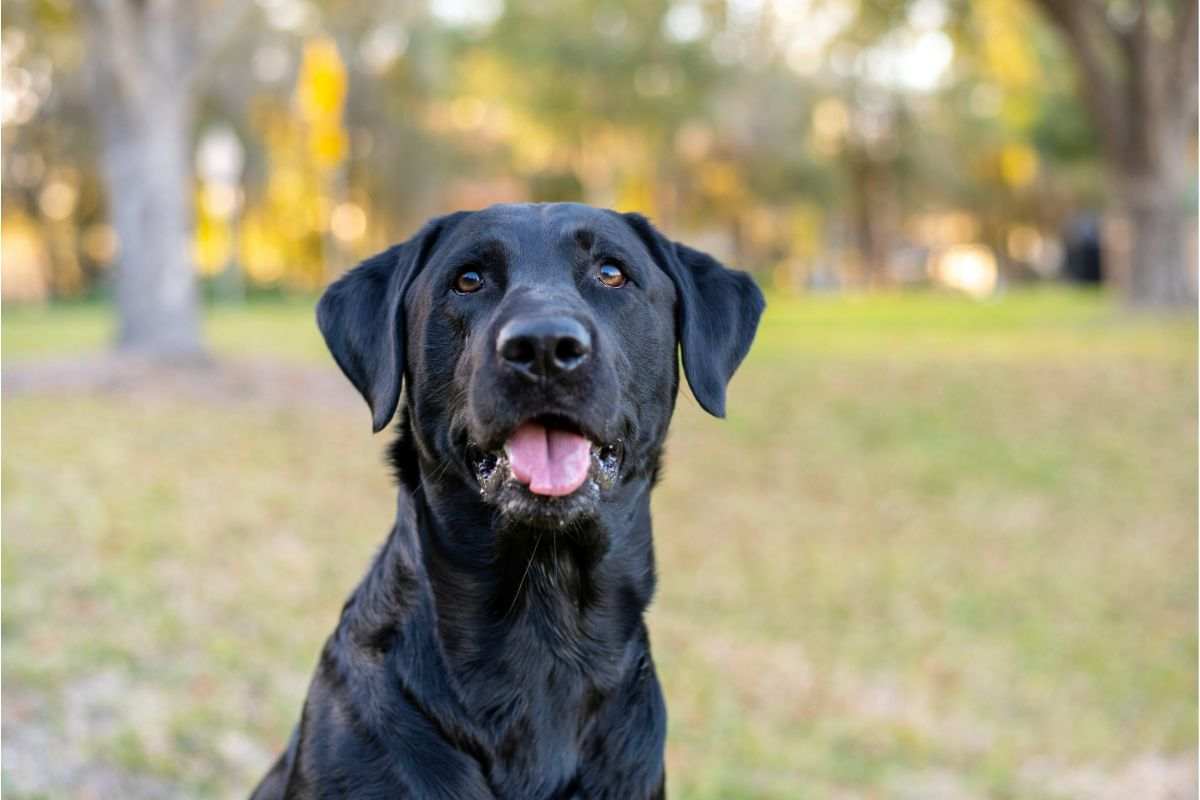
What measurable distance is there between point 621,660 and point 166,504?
19.9 feet

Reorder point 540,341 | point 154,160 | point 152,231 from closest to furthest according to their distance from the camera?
point 540,341
point 154,160
point 152,231

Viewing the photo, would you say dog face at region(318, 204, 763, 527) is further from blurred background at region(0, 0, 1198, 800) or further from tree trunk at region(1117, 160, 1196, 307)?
tree trunk at region(1117, 160, 1196, 307)

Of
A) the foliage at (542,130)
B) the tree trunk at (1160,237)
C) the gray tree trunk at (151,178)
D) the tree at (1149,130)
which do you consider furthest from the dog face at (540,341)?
the foliage at (542,130)

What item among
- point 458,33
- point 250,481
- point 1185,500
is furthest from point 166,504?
point 458,33

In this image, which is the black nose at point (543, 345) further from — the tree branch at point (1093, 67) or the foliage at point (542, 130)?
the foliage at point (542, 130)

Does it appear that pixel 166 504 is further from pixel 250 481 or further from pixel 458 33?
pixel 458 33

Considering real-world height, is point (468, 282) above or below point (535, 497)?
above

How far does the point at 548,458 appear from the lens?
3182mm

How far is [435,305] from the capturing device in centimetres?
344

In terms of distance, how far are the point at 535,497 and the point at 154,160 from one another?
11.0 m

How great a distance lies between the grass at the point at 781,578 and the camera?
21.0ft

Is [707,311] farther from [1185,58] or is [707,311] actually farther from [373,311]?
[1185,58]

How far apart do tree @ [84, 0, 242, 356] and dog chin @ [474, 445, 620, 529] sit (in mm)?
10615

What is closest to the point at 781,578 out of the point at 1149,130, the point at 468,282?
the point at 468,282
